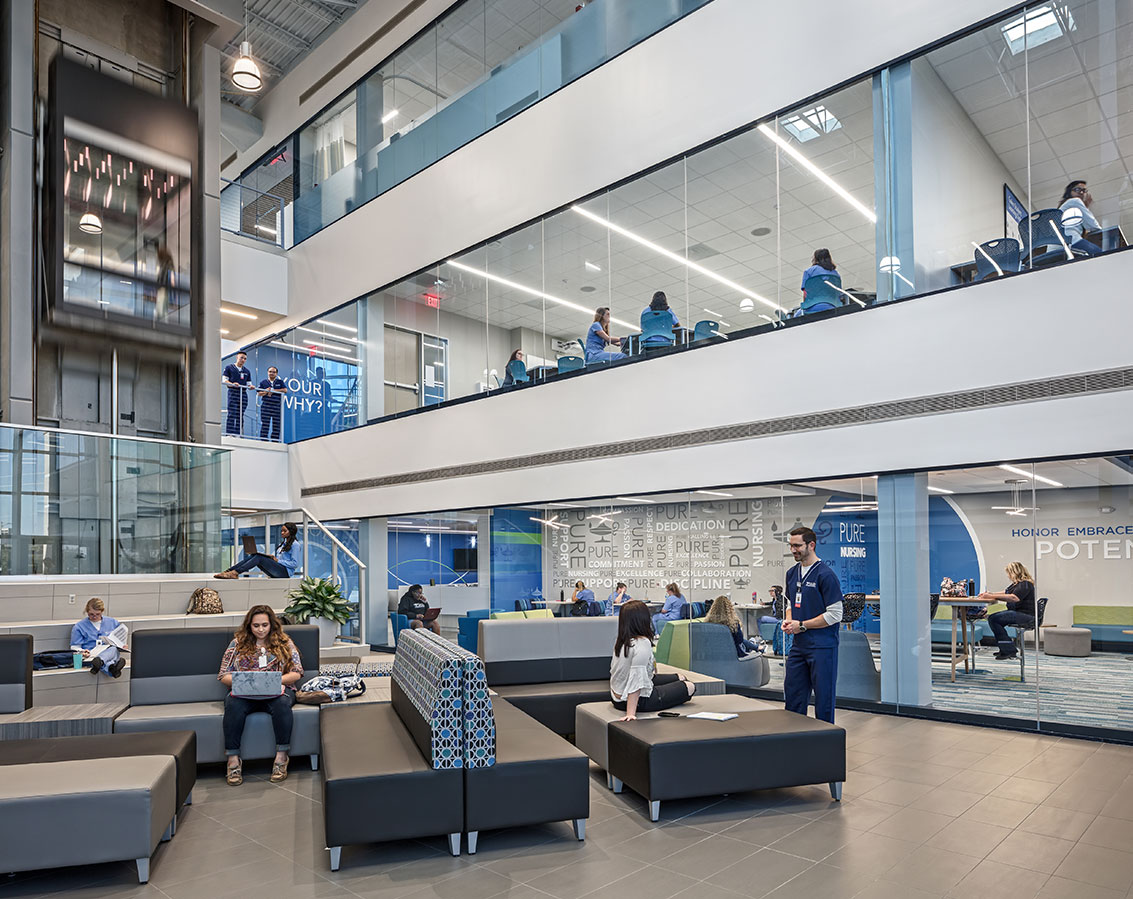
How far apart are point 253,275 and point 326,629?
9.18m

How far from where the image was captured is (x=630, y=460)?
35.4 feet

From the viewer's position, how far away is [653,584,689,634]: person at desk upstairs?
34.4ft

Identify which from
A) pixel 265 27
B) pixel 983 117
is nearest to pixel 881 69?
pixel 983 117

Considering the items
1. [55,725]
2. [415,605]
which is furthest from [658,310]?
[55,725]

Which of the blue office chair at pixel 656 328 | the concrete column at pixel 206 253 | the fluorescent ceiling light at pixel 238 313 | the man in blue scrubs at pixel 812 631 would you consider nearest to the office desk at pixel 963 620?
the man in blue scrubs at pixel 812 631

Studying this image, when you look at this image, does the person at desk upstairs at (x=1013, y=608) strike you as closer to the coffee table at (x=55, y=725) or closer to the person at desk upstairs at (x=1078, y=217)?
the person at desk upstairs at (x=1078, y=217)

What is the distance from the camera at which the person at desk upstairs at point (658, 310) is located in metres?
10.5

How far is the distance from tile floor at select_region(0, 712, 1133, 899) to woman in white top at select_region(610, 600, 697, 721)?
63cm

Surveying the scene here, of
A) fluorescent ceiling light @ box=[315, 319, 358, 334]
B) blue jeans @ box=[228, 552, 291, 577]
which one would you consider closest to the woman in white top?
blue jeans @ box=[228, 552, 291, 577]

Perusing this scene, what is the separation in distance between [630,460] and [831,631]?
4790 millimetres

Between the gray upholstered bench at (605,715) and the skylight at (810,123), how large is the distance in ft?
19.9

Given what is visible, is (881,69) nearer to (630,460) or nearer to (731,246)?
(731,246)

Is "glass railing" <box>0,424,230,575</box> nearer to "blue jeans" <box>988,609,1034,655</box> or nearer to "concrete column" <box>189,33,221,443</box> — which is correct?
"concrete column" <box>189,33,221,443</box>

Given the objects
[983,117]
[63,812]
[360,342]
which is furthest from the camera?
[360,342]
